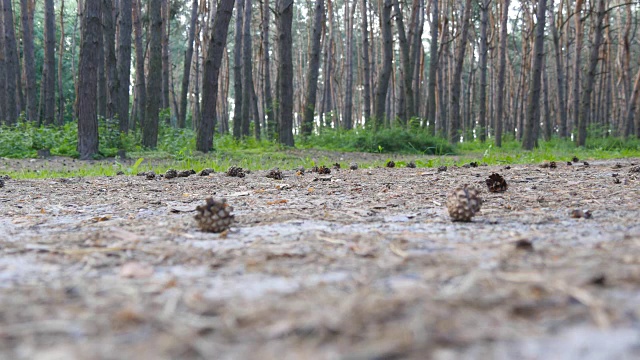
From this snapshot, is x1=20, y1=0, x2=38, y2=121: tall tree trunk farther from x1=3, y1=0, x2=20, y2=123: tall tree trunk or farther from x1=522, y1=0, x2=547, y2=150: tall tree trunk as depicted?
x1=522, y1=0, x2=547, y2=150: tall tree trunk

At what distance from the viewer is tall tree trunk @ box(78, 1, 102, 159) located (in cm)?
1023

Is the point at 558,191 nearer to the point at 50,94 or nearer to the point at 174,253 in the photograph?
the point at 174,253

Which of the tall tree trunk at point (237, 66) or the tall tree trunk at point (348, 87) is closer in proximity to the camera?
the tall tree trunk at point (237, 66)

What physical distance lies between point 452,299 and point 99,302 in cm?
89

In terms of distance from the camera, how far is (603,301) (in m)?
1.29

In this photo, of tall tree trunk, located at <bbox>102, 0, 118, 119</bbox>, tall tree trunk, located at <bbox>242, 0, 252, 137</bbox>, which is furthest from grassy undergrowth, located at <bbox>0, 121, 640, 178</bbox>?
tall tree trunk, located at <bbox>242, 0, 252, 137</bbox>

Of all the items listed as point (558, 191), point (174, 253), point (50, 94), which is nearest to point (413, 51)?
point (50, 94)

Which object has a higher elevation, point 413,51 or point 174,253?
point 413,51

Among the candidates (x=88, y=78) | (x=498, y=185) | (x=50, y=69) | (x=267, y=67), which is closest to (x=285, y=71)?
(x=88, y=78)

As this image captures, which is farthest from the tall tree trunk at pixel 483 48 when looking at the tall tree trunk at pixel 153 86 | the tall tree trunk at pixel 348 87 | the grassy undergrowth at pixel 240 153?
the tall tree trunk at pixel 153 86

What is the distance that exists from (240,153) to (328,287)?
388 inches

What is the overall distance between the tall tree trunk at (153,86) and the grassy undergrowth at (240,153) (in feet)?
1.07

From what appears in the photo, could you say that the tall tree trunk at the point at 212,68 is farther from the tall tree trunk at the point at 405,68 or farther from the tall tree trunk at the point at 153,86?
the tall tree trunk at the point at 405,68

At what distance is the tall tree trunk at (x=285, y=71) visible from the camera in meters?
13.0
